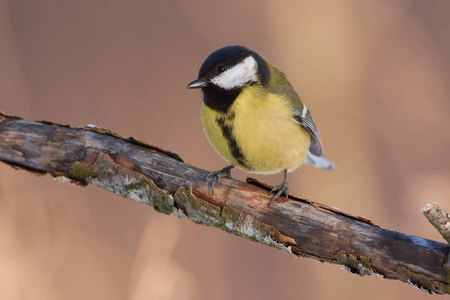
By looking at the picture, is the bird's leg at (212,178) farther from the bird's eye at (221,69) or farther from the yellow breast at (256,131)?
the bird's eye at (221,69)

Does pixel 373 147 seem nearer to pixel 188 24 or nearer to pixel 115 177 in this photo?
pixel 188 24

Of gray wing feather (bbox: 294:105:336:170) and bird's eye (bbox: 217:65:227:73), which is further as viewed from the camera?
gray wing feather (bbox: 294:105:336:170)

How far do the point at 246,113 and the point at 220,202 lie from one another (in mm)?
234

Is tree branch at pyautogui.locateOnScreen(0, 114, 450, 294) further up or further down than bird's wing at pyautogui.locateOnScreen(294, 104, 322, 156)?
further down

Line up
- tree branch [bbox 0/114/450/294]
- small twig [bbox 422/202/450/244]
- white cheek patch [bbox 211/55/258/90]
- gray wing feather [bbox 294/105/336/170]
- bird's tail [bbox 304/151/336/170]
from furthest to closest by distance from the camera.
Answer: bird's tail [bbox 304/151/336/170]
gray wing feather [bbox 294/105/336/170]
white cheek patch [bbox 211/55/258/90]
tree branch [bbox 0/114/450/294]
small twig [bbox 422/202/450/244]

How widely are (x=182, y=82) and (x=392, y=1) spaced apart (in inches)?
30.8

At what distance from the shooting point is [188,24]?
5.06 ft

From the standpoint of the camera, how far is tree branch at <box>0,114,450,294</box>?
0.91m

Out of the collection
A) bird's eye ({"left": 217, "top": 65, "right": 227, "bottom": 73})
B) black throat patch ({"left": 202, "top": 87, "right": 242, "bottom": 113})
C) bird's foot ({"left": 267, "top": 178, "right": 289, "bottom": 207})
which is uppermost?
bird's eye ({"left": 217, "top": 65, "right": 227, "bottom": 73})

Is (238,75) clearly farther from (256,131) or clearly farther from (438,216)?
(438,216)

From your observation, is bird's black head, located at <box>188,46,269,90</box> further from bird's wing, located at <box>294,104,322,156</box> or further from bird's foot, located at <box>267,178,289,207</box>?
bird's foot, located at <box>267,178,289,207</box>

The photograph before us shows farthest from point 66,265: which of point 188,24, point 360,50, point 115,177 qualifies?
point 360,50

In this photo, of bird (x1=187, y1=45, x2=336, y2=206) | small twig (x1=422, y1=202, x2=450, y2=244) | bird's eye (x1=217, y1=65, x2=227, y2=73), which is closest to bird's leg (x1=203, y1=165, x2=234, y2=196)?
bird (x1=187, y1=45, x2=336, y2=206)

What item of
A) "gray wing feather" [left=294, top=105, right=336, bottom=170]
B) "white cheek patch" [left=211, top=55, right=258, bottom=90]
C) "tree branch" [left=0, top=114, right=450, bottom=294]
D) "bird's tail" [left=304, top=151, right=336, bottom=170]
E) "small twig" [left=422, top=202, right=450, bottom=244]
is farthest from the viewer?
"bird's tail" [left=304, top=151, right=336, bottom=170]
